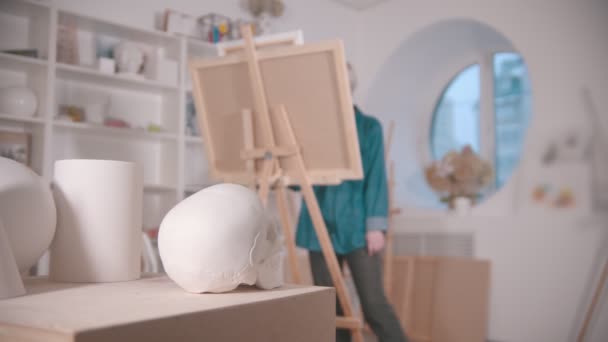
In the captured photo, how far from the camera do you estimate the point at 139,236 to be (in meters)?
1.07

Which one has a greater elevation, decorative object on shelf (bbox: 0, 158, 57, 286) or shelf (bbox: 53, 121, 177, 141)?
shelf (bbox: 53, 121, 177, 141)

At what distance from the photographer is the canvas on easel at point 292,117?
1894 mm

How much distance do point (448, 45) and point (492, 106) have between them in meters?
0.56

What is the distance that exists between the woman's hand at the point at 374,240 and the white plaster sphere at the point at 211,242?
1156 millimetres

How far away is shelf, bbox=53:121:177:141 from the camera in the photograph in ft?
9.50

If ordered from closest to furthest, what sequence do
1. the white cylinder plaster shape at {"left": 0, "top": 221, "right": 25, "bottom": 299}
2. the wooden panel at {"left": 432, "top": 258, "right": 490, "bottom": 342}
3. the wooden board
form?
the white cylinder plaster shape at {"left": 0, "top": 221, "right": 25, "bottom": 299} < the wooden board < the wooden panel at {"left": 432, "top": 258, "right": 490, "bottom": 342}

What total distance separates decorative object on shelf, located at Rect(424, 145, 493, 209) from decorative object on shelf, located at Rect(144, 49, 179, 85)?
5.81 feet

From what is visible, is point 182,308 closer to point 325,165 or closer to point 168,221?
point 168,221

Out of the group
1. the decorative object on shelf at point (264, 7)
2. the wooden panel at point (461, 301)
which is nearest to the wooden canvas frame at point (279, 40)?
the decorative object on shelf at point (264, 7)

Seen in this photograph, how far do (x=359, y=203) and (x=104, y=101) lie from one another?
1.78 m

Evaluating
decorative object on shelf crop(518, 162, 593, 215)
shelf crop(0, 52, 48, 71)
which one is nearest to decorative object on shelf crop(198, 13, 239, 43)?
shelf crop(0, 52, 48, 71)

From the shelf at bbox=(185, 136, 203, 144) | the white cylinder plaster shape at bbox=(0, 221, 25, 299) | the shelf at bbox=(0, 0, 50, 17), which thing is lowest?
the white cylinder plaster shape at bbox=(0, 221, 25, 299)

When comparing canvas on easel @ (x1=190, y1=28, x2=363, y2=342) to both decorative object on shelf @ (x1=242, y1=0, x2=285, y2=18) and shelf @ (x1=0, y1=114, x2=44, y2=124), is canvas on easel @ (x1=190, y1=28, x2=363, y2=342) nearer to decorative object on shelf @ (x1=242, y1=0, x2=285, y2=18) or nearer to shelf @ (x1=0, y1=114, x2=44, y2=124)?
shelf @ (x1=0, y1=114, x2=44, y2=124)

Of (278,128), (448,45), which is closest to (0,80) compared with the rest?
(278,128)
